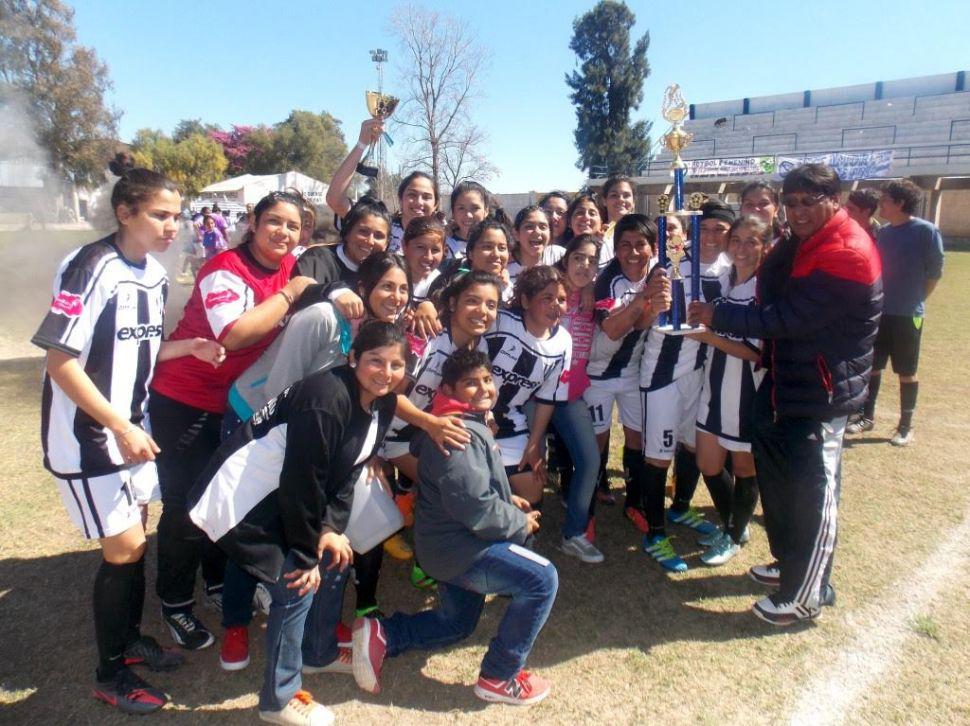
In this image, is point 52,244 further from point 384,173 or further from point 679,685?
point 679,685

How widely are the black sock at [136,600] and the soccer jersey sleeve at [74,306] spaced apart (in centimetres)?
90

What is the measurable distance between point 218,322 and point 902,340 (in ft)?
18.1

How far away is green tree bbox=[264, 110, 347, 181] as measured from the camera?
2184 inches

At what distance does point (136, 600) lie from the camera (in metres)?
2.60

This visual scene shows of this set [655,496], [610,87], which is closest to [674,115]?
[655,496]

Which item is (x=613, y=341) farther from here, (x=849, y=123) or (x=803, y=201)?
(x=849, y=123)

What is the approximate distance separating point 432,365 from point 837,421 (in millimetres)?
1922

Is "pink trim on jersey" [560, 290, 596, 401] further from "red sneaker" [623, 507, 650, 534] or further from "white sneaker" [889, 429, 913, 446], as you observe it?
"white sneaker" [889, 429, 913, 446]

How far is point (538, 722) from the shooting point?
Result: 245 centimetres

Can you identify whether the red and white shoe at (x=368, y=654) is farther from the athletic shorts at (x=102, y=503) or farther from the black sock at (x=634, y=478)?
the black sock at (x=634, y=478)

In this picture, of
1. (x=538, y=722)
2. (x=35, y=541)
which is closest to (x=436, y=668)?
(x=538, y=722)

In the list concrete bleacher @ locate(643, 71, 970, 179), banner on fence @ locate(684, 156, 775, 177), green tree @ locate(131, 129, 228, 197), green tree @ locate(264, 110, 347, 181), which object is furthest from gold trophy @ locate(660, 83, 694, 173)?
green tree @ locate(264, 110, 347, 181)

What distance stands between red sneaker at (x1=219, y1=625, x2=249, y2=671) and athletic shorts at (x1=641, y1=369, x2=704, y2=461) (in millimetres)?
2280

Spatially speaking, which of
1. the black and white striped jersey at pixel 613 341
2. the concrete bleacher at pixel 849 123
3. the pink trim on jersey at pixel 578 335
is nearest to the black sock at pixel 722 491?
the black and white striped jersey at pixel 613 341
